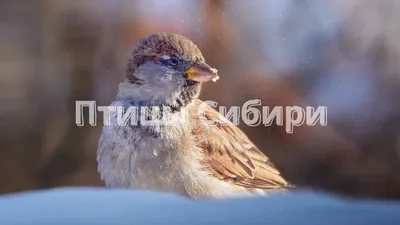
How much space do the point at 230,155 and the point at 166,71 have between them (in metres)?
A: 0.44

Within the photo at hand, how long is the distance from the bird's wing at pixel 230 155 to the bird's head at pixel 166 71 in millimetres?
101

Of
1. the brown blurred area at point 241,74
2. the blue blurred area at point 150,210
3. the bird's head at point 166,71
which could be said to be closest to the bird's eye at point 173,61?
the bird's head at point 166,71

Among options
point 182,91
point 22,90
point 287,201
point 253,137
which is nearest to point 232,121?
point 253,137

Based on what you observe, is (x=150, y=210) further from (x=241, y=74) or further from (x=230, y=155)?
(x=241, y=74)

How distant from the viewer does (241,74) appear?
204cm

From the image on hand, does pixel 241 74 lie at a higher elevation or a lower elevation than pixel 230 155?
higher

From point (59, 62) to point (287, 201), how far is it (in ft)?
3.58

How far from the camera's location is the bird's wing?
6.54 feet

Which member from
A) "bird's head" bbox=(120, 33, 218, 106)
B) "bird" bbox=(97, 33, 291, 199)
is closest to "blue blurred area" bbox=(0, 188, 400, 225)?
"bird" bbox=(97, 33, 291, 199)

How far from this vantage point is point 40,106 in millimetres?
2008

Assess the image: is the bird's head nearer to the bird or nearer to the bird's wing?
the bird

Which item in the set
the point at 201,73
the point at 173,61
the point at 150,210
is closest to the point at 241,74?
the point at 201,73

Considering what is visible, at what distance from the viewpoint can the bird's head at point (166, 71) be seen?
1.93 metres

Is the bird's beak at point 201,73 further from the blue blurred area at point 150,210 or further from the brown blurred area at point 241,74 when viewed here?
the blue blurred area at point 150,210
